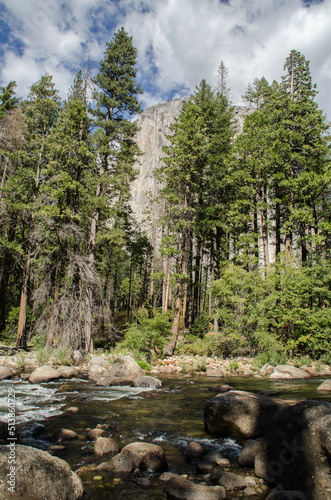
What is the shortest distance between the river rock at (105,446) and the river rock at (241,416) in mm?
1779

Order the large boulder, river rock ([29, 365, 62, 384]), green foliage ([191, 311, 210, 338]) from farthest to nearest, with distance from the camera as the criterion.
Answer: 1. green foliage ([191, 311, 210, 338])
2. river rock ([29, 365, 62, 384])
3. the large boulder

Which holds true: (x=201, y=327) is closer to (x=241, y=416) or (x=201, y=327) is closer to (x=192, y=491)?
(x=241, y=416)

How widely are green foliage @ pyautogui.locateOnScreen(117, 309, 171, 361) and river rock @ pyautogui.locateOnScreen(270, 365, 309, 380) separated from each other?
17.7 ft

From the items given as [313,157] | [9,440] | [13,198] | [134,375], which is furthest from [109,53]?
[9,440]

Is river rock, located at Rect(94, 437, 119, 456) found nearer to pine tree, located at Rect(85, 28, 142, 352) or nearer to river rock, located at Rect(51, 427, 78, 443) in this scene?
river rock, located at Rect(51, 427, 78, 443)

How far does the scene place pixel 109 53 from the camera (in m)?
17.1

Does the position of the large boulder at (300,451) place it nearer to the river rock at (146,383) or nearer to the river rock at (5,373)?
the river rock at (146,383)

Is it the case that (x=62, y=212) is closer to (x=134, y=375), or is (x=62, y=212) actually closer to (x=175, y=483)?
(x=134, y=375)

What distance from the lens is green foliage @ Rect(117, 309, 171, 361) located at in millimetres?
13977

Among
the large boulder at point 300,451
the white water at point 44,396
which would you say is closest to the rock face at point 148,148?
the white water at point 44,396

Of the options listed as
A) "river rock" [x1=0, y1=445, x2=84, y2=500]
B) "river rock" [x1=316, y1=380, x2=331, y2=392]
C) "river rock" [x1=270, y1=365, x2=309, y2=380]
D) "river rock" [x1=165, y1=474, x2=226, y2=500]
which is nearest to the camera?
"river rock" [x1=0, y1=445, x2=84, y2=500]

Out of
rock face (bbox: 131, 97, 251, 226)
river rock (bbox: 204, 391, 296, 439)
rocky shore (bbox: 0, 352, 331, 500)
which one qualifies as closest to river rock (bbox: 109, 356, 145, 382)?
rocky shore (bbox: 0, 352, 331, 500)

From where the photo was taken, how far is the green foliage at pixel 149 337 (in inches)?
550

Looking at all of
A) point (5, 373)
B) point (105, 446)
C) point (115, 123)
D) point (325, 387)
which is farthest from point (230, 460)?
point (115, 123)
